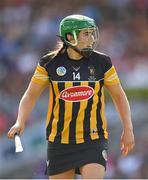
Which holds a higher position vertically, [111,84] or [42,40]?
[111,84]

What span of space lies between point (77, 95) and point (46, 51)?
286 inches

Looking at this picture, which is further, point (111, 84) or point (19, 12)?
point (19, 12)

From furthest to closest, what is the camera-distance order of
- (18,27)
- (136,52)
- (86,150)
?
(18,27)
(136,52)
(86,150)

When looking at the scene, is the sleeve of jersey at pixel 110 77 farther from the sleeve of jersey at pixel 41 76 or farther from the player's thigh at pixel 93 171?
the player's thigh at pixel 93 171

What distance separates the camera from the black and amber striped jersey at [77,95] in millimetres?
7184

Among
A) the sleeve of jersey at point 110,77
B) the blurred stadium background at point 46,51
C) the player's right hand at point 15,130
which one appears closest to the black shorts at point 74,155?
the player's right hand at point 15,130

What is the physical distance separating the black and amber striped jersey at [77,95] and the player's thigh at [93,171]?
0.24 meters

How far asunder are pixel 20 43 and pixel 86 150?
792 centimetres

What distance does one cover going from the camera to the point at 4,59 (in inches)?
573

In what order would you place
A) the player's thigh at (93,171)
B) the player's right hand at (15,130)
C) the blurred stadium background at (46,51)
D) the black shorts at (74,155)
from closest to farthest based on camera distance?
the player's thigh at (93,171) → the black shorts at (74,155) → the player's right hand at (15,130) → the blurred stadium background at (46,51)

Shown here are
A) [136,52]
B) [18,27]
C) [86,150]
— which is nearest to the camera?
[86,150]

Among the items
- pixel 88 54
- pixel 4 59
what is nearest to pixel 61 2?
pixel 4 59

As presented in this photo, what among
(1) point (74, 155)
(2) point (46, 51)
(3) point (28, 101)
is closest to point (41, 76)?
(3) point (28, 101)

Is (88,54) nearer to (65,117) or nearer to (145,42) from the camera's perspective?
(65,117)
